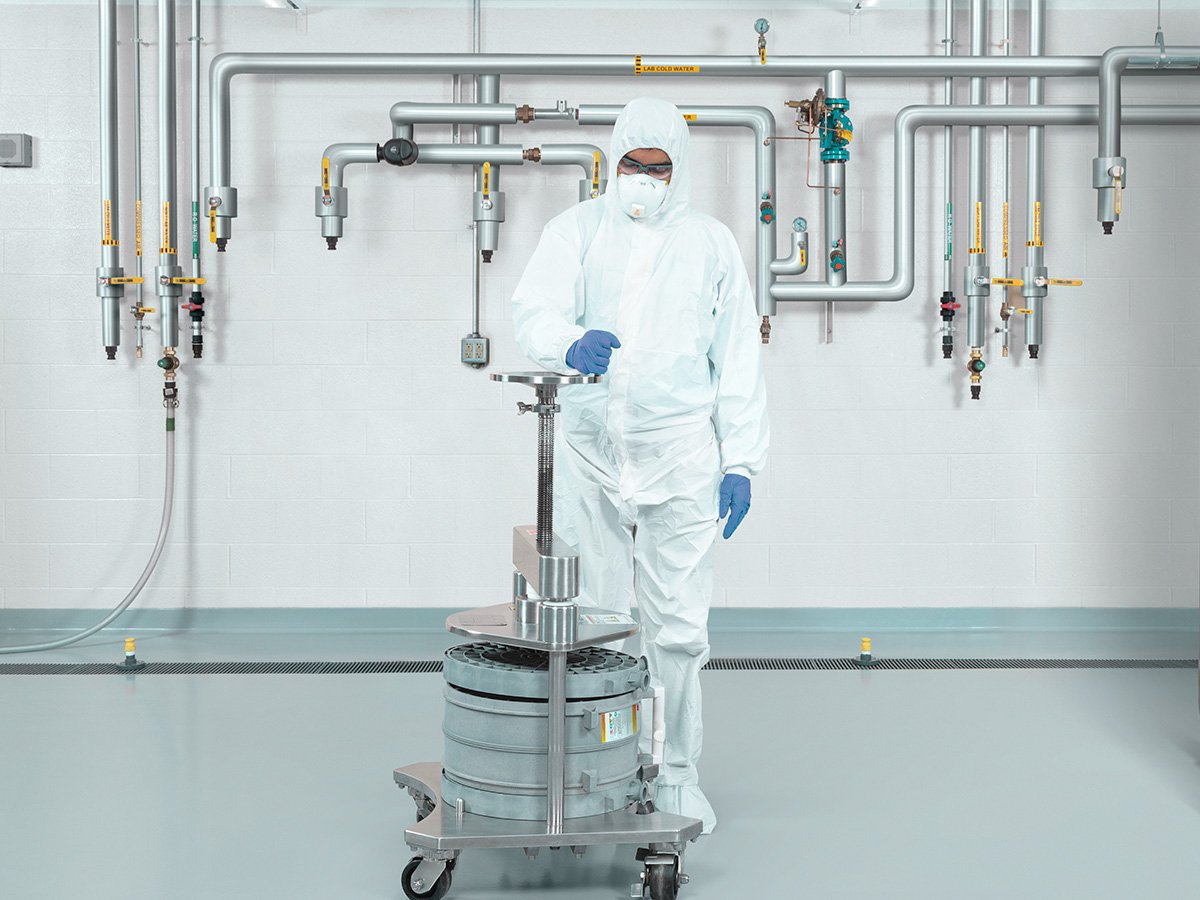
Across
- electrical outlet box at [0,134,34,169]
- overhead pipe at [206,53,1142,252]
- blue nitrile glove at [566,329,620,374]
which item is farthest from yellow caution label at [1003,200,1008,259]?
electrical outlet box at [0,134,34,169]

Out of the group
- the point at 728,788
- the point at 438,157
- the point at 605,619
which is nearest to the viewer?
the point at 605,619

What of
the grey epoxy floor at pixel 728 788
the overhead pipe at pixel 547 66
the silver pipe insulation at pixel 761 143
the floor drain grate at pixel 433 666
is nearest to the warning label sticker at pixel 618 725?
the grey epoxy floor at pixel 728 788

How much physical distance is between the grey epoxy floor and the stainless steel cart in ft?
0.30

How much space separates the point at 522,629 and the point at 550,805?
0.28 m

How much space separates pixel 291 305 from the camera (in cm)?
387

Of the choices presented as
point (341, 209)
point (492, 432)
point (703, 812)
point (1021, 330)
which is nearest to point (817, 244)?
point (1021, 330)

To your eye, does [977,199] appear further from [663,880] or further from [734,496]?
[663,880]

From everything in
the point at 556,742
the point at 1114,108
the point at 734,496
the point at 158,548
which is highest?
the point at 1114,108

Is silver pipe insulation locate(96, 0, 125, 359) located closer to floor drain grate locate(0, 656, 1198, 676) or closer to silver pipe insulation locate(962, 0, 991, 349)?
floor drain grate locate(0, 656, 1198, 676)

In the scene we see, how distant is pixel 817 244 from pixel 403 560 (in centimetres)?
167

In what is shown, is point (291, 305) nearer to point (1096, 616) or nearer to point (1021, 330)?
point (1021, 330)

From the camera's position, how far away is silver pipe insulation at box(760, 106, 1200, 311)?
3.72 meters

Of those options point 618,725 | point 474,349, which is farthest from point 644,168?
point 474,349

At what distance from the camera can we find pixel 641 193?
2154mm
